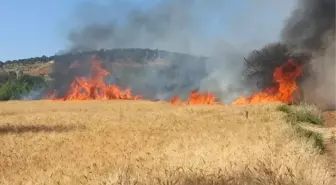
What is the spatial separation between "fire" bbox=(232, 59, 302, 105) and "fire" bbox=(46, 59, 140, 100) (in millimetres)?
30237

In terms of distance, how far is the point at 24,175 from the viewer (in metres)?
12.0

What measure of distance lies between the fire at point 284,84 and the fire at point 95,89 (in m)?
30.2

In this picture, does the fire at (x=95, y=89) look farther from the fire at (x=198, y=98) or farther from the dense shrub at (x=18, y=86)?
the dense shrub at (x=18, y=86)

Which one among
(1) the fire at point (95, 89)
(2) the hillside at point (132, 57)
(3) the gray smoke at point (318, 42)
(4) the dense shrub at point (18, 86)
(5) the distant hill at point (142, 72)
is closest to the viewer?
(3) the gray smoke at point (318, 42)

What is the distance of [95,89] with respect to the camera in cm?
7488

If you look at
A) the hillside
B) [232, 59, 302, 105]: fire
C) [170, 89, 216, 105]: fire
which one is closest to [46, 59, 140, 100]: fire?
the hillside

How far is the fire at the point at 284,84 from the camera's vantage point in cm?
4503

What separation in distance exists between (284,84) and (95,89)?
112ft

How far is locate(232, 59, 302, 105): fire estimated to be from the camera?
45031mm

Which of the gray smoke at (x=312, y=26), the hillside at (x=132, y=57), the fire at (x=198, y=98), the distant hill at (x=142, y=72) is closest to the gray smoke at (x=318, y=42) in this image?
the gray smoke at (x=312, y=26)

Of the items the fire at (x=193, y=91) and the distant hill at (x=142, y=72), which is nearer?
the fire at (x=193, y=91)

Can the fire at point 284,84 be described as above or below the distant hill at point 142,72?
below

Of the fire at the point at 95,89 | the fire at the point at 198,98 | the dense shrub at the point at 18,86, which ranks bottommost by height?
the fire at the point at 198,98

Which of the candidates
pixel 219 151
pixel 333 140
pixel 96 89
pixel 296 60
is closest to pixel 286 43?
pixel 296 60
